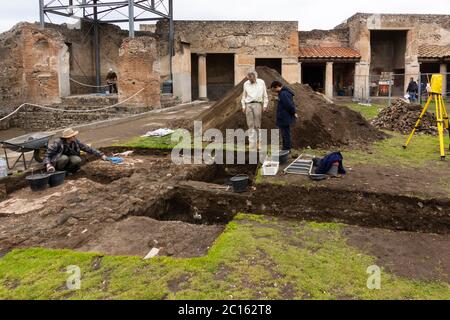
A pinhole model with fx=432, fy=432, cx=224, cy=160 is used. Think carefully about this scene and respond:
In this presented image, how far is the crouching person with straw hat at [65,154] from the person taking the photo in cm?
826

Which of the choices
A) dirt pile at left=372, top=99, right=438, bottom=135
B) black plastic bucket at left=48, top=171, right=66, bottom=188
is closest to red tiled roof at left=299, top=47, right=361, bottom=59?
dirt pile at left=372, top=99, right=438, bottom=135

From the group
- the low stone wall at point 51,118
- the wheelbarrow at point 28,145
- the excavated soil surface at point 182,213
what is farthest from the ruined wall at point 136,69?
the excavated soil surface at point 182,213

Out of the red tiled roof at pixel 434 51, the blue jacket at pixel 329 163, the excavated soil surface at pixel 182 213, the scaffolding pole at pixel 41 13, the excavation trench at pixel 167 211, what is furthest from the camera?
the red tiled roof at pixel 434 51

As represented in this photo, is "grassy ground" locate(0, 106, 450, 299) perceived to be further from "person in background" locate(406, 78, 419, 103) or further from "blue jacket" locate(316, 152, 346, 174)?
"person in background" locate(406, 78, 419, 103)

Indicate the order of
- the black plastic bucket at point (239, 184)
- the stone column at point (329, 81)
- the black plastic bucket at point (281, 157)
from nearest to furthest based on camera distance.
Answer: the black plastic bucket at point (239, 184)
the black plastic bucket at point (281, 157)
the stone column at point (329, 81)

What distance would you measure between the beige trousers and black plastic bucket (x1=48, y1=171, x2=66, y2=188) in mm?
4348

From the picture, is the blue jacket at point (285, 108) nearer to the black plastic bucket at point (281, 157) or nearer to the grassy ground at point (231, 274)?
the black plastic bucket at point (281, 157)

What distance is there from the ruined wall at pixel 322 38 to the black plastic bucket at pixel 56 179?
24050 mm

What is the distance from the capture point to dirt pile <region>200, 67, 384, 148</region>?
11.0 metres

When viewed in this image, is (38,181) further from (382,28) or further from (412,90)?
(382,28)

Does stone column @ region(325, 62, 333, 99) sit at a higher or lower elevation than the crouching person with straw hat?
higher
